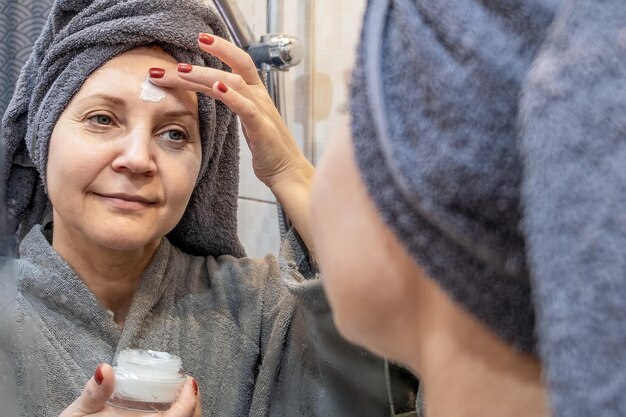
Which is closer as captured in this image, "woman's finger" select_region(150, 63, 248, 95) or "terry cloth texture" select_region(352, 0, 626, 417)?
"terry cloth texture" select_region(352, 0, 626, 417)

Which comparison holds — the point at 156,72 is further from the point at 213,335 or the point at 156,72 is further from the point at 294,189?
the point at 213,335

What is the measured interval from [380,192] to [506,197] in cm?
7

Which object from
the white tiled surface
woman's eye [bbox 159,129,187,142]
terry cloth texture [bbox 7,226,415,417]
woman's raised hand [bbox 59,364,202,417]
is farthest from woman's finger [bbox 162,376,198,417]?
the white tiled surface

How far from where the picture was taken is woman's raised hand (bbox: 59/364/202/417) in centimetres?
56

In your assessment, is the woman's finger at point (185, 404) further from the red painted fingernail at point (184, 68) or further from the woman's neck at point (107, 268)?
the red painted fingernail at point (184, 68)

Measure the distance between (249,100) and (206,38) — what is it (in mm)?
93

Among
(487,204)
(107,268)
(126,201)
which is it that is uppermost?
(487,204)

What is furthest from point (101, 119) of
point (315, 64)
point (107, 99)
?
point (315, 64)

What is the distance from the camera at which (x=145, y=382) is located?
23.0 inches

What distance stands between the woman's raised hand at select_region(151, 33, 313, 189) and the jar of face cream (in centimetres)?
31

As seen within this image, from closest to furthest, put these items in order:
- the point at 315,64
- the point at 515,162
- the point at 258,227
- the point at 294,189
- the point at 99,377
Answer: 1. the point at 515,162
2. the point at 99,377
3. the point at 294,189
4. the point at 315,64
5. the point at 258,227

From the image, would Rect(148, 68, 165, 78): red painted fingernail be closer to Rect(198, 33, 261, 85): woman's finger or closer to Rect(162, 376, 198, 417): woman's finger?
Rect(198, 33, 261, 85): woman's finger

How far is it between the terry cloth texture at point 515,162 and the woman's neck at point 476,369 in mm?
16

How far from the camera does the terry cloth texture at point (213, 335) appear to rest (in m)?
0.73
